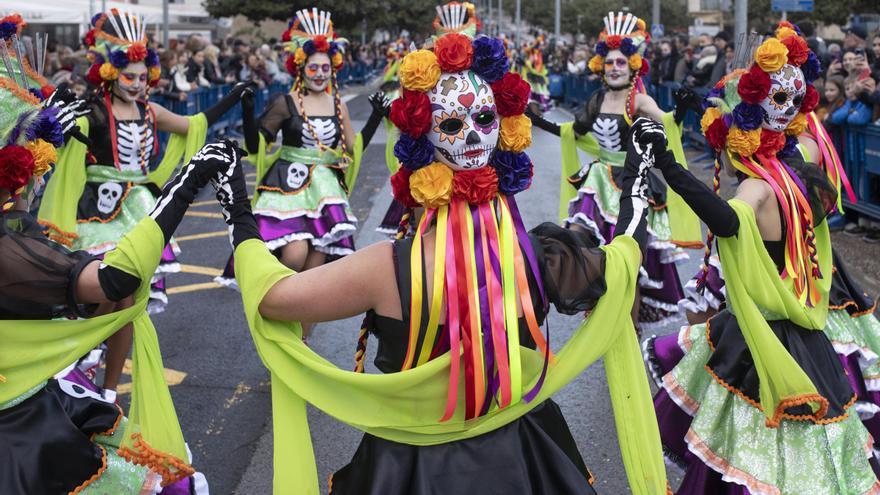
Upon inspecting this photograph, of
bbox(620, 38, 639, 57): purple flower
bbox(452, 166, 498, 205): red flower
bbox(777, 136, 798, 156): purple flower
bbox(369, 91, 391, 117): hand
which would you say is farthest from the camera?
bbox(620, 38, 639, 57): purple flower

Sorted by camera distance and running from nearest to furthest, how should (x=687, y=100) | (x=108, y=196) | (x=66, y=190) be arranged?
(x=687, y=100)
(x=66, y=190)
(x=108, y=196)

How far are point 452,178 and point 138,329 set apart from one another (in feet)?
4.46

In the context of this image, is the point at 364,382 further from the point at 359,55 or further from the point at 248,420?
the point at 359,55

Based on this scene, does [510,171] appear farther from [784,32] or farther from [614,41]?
[614,41]

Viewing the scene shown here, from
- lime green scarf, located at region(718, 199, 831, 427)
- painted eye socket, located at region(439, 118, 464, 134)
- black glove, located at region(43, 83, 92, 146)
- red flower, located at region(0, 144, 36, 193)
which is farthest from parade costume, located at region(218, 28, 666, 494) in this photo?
black glove, located at region(43, 83, 92, 146)

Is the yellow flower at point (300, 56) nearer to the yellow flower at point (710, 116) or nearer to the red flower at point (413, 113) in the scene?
the yellow flower at point (710, 116)

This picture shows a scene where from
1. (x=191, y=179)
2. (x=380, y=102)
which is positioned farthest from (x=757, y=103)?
(x=380, y=102)

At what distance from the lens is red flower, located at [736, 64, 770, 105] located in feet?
13.7

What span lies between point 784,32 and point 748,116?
49cm

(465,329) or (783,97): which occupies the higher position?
(783,97)

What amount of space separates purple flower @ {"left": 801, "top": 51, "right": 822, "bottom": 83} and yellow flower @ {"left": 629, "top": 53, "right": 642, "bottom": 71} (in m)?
3.02

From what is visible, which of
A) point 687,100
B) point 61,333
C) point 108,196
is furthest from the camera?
point 108,196

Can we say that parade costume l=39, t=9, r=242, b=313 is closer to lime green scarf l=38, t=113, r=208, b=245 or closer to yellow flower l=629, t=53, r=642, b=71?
lime green scarf l=38, t=113, r=208, b=245

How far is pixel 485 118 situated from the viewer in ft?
10.2
